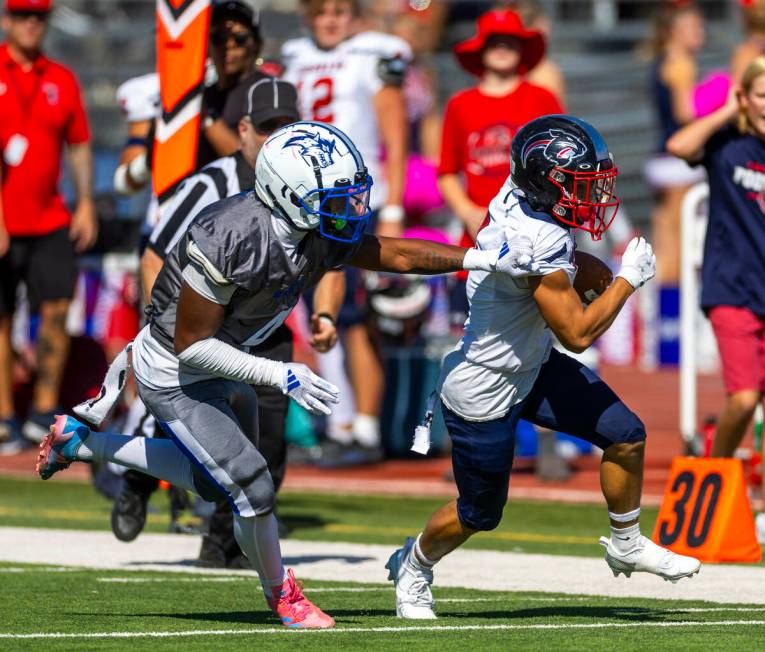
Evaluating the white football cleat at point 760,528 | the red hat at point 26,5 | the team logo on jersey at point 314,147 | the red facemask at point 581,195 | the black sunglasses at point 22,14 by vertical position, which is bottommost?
the white football cleat at point 760,528

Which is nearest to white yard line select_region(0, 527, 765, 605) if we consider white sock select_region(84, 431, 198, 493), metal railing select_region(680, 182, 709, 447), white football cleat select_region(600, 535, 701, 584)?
white football cleat select_region(600, 535, 701, 584)

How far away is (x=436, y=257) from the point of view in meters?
6.38

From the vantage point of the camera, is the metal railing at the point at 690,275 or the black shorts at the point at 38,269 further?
the black shorts at the point at 38,269

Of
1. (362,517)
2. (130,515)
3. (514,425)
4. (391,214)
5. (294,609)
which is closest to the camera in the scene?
(294,609)

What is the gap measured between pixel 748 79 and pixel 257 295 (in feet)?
12.1

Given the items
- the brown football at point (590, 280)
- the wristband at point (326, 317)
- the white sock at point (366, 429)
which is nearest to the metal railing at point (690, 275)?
the white sock at point (366, 429)

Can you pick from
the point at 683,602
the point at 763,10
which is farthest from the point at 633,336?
the point at 683,602

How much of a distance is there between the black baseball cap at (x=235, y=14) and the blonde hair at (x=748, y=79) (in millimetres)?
2286

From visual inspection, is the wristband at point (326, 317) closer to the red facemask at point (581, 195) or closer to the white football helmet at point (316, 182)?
the white football helmet at point (316, 182)

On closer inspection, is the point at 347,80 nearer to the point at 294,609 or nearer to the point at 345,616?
the point at 345,616

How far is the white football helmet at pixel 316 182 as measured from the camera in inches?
243

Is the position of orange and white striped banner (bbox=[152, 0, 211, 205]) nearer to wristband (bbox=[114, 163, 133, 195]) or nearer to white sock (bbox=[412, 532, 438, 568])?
wristband (bbox=[114, 163, 133, 195])

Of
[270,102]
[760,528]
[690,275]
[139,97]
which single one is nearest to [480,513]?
[270,102]

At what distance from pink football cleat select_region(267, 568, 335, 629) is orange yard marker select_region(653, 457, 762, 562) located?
2.62 m
